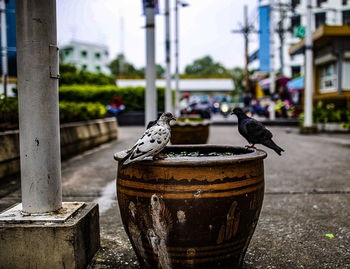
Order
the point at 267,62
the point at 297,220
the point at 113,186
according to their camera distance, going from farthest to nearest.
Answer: the point at 267,62 < the point at 113,186 < the point at 297,220

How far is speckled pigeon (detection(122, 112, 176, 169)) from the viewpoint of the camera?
2.21 m

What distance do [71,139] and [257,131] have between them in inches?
234

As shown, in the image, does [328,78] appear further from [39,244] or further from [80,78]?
[39,244]

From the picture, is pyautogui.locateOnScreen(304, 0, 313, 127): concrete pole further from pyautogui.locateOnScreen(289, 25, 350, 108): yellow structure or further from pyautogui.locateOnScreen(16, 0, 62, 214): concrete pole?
pyautogui.locateOnScreen(16, 0, 62, 214): concrete pole

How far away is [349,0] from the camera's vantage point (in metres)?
36.9

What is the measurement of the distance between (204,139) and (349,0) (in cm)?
3586

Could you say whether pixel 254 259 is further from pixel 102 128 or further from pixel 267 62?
pixel 267 62

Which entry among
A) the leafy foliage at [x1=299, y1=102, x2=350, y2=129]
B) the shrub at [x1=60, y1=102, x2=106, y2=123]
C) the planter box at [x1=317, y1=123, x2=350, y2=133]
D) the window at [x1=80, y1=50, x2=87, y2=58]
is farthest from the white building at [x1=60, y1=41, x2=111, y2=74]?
the shrub at [x1=60, y1=102, x2=106, y2=123]

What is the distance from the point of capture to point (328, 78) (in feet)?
60.6

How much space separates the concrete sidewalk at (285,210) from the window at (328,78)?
1132cm

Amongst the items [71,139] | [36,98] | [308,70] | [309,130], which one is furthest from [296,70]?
[36,98]

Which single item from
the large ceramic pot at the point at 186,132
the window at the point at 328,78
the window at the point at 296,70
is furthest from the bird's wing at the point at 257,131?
the window at the point at 296,70

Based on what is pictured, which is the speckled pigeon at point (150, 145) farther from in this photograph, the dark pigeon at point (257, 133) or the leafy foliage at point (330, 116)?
the leafy foliage at point (330, 116)

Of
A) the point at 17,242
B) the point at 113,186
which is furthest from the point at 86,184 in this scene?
the point at 17,242
